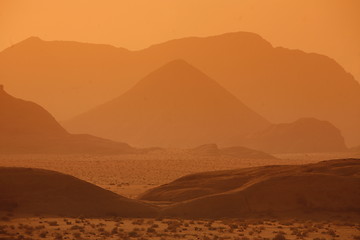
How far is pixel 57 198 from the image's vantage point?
33406 millimetres

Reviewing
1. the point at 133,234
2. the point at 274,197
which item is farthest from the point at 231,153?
the point at 133,234

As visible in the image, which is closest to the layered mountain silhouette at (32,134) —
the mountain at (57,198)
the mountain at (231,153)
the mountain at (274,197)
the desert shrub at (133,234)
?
the mountain at (231,153)

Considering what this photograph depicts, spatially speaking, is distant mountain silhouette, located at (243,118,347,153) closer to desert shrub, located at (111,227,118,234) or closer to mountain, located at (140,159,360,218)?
mountain, located at (140,159,360,218)

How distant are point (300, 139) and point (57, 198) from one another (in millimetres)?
135066

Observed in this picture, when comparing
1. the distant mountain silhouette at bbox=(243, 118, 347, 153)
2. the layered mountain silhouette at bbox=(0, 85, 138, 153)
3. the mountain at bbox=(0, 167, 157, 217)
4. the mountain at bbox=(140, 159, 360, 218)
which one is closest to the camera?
the mountain at bbox=(0, 167, 157, 217)

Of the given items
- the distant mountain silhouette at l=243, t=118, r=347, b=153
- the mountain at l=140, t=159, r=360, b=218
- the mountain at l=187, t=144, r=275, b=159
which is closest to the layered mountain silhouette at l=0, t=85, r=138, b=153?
the mountain at l=187, t=144, r=275, b=159

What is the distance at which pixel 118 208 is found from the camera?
1315 inches

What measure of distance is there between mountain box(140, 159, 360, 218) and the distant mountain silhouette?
123 meters

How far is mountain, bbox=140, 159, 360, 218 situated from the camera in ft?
112

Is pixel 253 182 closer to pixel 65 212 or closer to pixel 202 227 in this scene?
pixel 202 227

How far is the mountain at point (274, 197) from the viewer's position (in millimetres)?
34250

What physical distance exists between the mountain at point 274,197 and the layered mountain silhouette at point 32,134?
7585 centimetres

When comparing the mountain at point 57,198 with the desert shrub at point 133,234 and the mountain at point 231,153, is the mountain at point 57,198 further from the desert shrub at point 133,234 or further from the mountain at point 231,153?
the mountain at point 231,153

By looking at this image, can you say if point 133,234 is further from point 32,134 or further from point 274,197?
point 32,134
